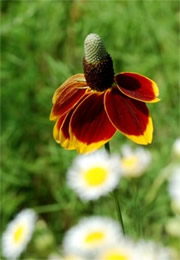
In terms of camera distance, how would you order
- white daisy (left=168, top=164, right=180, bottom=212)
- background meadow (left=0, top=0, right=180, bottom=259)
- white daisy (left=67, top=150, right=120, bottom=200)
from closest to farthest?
1. white daisy (left=168, top=164, right=180, bottom=212)
2. white daisy (left=67, top=150, right=120, bottom=200)
3. background meadow (left=0, top=0, right=180, bottom=259)

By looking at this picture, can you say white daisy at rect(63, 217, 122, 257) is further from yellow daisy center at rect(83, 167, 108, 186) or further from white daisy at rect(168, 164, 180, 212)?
yellow daisy center at rect(83, 167, 108, 186)

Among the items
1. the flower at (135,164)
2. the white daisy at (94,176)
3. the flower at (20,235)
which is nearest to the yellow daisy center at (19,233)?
the flower at (20,235)

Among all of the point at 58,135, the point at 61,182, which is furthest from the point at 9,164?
the point at 58,135

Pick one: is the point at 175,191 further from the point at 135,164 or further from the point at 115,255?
the point at 135,164

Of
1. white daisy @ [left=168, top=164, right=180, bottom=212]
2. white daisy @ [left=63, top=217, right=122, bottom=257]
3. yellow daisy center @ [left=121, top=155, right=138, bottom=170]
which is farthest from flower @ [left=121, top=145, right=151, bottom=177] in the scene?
white daisy @ [left=168, top=164, right=180, bottom=212]

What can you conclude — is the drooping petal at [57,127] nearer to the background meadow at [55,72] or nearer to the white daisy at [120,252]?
the white daisy at [120,252]

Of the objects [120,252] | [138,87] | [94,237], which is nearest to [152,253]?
[120,252]
